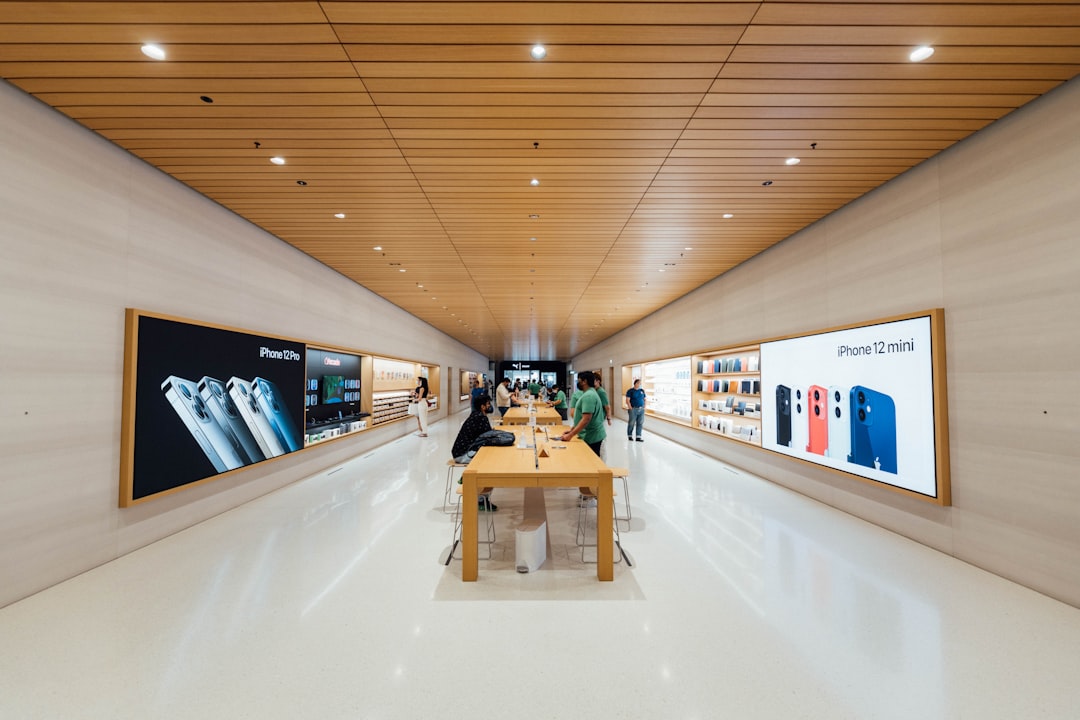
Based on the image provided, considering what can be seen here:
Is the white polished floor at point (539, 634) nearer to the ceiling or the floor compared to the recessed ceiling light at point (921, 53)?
nearer to the floor

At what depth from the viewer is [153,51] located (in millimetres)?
2646

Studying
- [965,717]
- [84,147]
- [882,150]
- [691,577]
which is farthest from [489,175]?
[965,717]

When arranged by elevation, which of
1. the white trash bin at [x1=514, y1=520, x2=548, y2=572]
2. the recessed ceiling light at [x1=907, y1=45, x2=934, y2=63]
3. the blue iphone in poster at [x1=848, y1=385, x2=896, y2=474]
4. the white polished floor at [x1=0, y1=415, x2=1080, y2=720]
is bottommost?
the white polished floor at [x1=0, y1=415, x2=1080, y2=720]

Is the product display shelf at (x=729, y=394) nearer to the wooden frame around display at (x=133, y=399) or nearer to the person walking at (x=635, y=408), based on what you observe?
the person walking at (x=635, y=408)

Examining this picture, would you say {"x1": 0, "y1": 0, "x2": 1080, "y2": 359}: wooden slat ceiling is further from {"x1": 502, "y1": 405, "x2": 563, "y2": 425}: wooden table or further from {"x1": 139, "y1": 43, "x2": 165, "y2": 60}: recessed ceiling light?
{"x1": 502, "y1": 405, "x2": 563, "y2": 425}: wooden table

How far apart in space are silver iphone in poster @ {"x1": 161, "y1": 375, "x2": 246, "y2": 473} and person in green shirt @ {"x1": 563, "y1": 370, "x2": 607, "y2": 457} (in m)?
3.86

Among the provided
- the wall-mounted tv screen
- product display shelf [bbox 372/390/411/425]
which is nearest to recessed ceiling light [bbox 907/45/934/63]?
the wall-mounted tv screen

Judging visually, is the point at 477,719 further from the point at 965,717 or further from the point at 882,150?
the point at 882,150

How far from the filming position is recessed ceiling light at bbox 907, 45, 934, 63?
262 cm

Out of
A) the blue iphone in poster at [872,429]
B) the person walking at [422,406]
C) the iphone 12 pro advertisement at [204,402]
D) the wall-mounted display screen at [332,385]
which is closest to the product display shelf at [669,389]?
the blue iphone in poster at [872,429]

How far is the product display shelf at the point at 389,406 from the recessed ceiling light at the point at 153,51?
7.76 meters

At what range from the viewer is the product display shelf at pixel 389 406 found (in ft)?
33.4

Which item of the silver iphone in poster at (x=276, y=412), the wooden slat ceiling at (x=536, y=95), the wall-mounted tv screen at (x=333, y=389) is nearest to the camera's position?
the wooden slat ceiling at (x=536, y=95)

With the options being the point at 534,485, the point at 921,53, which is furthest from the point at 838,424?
the point at 534,485
